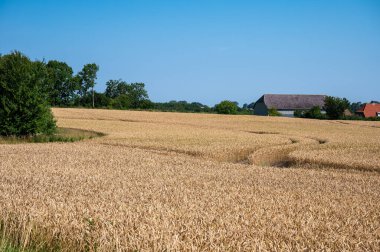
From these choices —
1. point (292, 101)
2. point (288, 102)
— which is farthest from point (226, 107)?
point (292, 101)

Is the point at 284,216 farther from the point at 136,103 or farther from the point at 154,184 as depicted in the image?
the point at 136,103

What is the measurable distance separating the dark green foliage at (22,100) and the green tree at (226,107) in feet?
224

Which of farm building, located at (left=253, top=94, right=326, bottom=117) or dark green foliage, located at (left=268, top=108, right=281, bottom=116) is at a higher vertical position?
farm building, located at (left=253, top=94, right=326, bottom=117)

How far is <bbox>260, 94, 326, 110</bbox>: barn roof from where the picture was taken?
103250 millimetres

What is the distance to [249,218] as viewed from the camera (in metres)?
7.20

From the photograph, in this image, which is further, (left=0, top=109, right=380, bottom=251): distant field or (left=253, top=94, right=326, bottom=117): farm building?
(left=253, top=94, right=326, bottom=117): farm building

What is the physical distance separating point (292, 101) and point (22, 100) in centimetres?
8247

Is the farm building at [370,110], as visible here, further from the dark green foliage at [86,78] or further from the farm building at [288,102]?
the dark green foliage at [86,78]

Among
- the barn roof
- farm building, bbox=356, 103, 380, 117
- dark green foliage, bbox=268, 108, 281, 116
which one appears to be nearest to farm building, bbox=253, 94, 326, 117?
the barn roof

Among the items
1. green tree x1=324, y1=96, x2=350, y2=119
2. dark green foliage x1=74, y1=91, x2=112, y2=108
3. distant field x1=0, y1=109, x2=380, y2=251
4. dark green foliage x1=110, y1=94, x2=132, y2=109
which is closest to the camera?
distant field x1=0, y1=109, x2=380, y2=251

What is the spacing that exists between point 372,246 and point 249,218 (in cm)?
204

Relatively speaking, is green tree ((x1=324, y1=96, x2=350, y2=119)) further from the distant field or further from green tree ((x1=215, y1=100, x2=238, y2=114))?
the distant field

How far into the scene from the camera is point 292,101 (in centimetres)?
10444

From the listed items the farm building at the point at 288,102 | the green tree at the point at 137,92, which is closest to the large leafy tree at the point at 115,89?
the green tree at the point at 137,92
